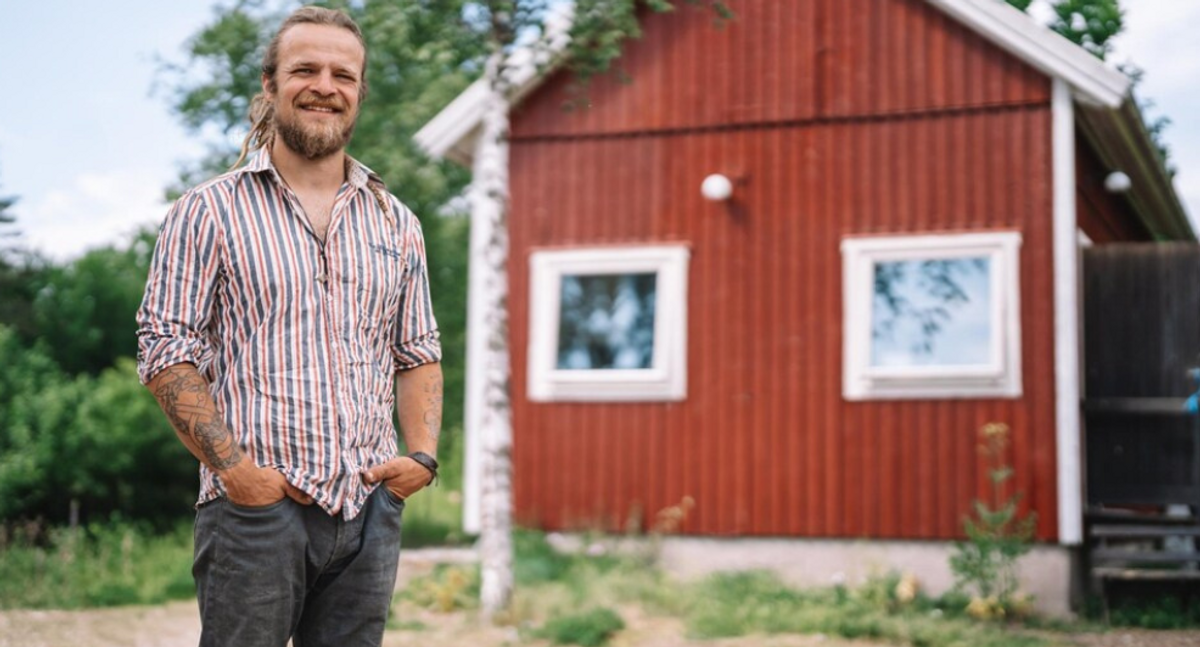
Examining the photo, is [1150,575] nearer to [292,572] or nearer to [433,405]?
[433,405]

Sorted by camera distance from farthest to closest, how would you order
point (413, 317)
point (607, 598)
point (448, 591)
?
point (448, 591) < point (607, 598) < point (413, 317)

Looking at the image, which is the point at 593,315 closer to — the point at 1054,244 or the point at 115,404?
the point at 1054,244

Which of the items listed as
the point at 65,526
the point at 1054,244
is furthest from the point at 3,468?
the point at 1054,244

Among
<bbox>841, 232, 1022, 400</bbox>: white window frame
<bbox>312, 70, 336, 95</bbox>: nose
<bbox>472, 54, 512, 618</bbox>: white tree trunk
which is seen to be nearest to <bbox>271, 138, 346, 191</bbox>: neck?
<bbox>312, 70, 336, 95</bbox>: nose

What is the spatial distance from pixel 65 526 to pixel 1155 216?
10899 mm

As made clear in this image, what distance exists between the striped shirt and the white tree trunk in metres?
6.54

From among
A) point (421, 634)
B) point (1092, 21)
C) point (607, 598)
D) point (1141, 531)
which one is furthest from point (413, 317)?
point (1092, 21)

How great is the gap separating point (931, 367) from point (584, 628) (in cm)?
340

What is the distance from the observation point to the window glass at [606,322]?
1136 cm

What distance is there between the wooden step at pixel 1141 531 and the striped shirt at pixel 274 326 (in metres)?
8.41

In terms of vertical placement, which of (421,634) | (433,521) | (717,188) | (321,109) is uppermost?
(717,188)

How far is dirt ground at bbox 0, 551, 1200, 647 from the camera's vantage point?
8742 mm

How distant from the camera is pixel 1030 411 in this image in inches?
407

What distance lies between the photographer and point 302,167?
3.04 meters
